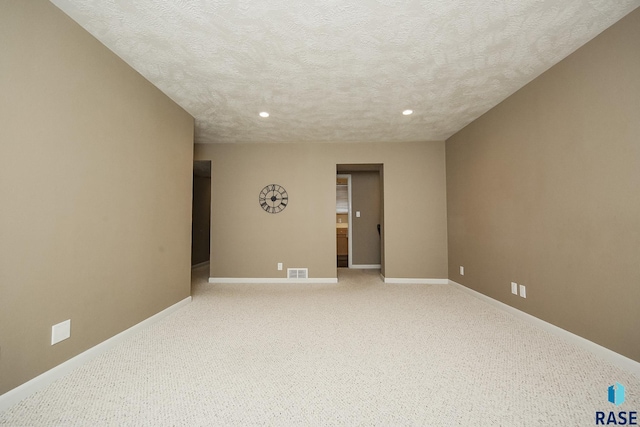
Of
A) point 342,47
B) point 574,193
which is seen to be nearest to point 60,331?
point 342,47

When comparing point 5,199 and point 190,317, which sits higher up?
point 5,199

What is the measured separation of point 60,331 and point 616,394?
348 centimetres

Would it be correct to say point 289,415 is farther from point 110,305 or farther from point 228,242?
point 228,242

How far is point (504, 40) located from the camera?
211 centimetres

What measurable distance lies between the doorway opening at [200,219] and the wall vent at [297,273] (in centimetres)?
320

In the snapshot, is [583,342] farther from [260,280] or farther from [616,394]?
[260,280]

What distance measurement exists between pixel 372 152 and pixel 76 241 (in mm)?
4229

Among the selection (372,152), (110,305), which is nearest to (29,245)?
(110,305)

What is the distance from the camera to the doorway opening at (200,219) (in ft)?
22.5

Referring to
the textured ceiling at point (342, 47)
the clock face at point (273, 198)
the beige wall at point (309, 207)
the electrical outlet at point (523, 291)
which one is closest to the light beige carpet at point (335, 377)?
the electrical outlet at point (523, 291)

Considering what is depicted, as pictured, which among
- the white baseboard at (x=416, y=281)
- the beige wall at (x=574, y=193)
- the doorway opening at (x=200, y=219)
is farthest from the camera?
the doorway opening at (x=200, y=219)

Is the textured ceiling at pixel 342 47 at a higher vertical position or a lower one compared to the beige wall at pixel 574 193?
higher

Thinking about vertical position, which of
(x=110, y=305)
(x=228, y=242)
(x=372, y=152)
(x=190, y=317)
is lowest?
(x=190, y=317)

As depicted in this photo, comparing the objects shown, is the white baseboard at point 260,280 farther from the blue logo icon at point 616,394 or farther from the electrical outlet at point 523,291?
the blue logo icon at point 616,394
